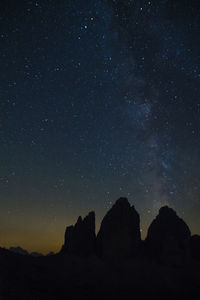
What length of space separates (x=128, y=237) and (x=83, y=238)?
15621mm

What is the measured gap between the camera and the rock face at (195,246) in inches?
3430

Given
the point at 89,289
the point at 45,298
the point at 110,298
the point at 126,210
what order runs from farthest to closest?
the point at 126,210 < the point at 89,289 < the point at 110,298 < the point at 45,298

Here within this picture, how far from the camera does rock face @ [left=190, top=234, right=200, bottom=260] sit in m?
87.1

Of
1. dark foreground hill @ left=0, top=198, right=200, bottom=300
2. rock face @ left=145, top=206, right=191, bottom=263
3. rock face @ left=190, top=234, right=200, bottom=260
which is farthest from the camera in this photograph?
rock face @ left=190, top=234, right=200, bottom=260

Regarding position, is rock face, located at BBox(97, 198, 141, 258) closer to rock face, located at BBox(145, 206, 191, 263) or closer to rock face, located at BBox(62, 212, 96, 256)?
rock face, located at BBox(62, 212, 96, 256)

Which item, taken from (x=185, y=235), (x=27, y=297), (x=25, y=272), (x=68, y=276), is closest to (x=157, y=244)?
(x=185, y=235)

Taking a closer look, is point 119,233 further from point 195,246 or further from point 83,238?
point 195,246

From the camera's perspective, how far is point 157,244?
86312 millimetres

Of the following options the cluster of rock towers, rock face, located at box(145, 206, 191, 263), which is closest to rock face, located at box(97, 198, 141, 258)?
the cluster of rock towers

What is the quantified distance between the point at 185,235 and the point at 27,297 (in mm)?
62506

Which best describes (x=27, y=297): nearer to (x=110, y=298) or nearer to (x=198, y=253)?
(x=110, y=298)

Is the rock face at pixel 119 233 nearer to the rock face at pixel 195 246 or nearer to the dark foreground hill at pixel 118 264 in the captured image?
the dark foreground hill at pixel 118 264

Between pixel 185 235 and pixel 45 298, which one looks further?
pixel 185 235

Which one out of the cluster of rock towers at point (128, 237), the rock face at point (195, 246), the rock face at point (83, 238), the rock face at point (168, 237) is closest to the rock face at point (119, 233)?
the cluster of rock towers at point (128, 237)
